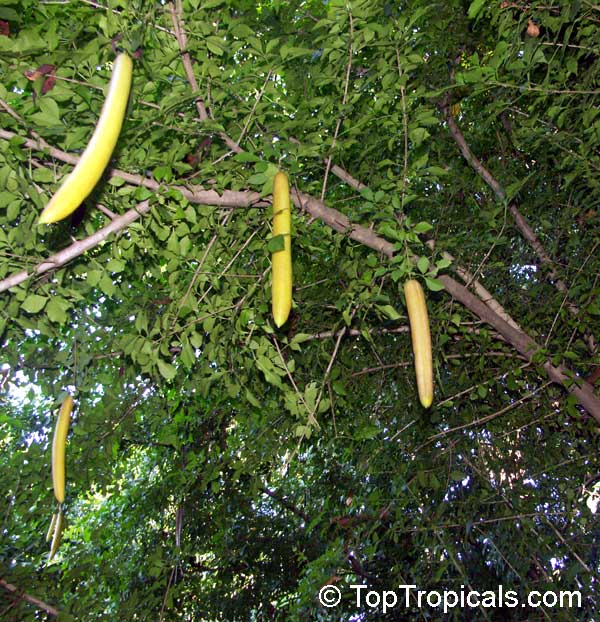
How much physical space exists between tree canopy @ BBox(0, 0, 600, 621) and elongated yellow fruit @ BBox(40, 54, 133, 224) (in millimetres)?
328

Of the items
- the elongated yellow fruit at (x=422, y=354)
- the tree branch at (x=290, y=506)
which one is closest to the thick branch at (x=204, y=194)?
the elongated yellow fruit at (x=422, y=354)

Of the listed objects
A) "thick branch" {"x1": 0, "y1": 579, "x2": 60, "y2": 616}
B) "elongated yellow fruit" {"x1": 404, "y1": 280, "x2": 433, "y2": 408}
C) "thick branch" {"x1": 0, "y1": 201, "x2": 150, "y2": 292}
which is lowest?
"thick branch" {"x1": 0, "y1": 579, "x2": 60, "y2": 616}

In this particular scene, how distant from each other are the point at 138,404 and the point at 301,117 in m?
2.02

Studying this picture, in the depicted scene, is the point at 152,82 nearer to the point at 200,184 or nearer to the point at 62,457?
the point at 200,184

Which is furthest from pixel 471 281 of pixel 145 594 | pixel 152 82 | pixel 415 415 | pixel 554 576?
pixel 145 594

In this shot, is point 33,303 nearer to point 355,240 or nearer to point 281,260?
point 281,260

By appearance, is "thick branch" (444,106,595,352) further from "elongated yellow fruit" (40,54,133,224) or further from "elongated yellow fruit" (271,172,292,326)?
"elongated yellow fruit" (40,54,133,224)

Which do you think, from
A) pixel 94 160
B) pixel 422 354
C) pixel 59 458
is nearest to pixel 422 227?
pixel 422 354

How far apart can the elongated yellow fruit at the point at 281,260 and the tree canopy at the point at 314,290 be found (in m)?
0.05

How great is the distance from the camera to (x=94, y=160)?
31.6 inches

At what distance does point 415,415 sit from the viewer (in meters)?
2.90

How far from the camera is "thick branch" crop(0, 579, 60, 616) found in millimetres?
2660

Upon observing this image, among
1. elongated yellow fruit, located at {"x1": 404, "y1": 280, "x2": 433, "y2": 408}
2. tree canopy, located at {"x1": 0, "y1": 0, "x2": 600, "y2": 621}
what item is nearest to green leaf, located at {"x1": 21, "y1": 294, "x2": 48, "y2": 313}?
tree canopy, located at {"x1": 0, "y1": 0, "x2": 600, "y2": 621}

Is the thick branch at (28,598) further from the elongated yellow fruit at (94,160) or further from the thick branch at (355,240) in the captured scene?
the elongated yellow fruit at (94,160)
